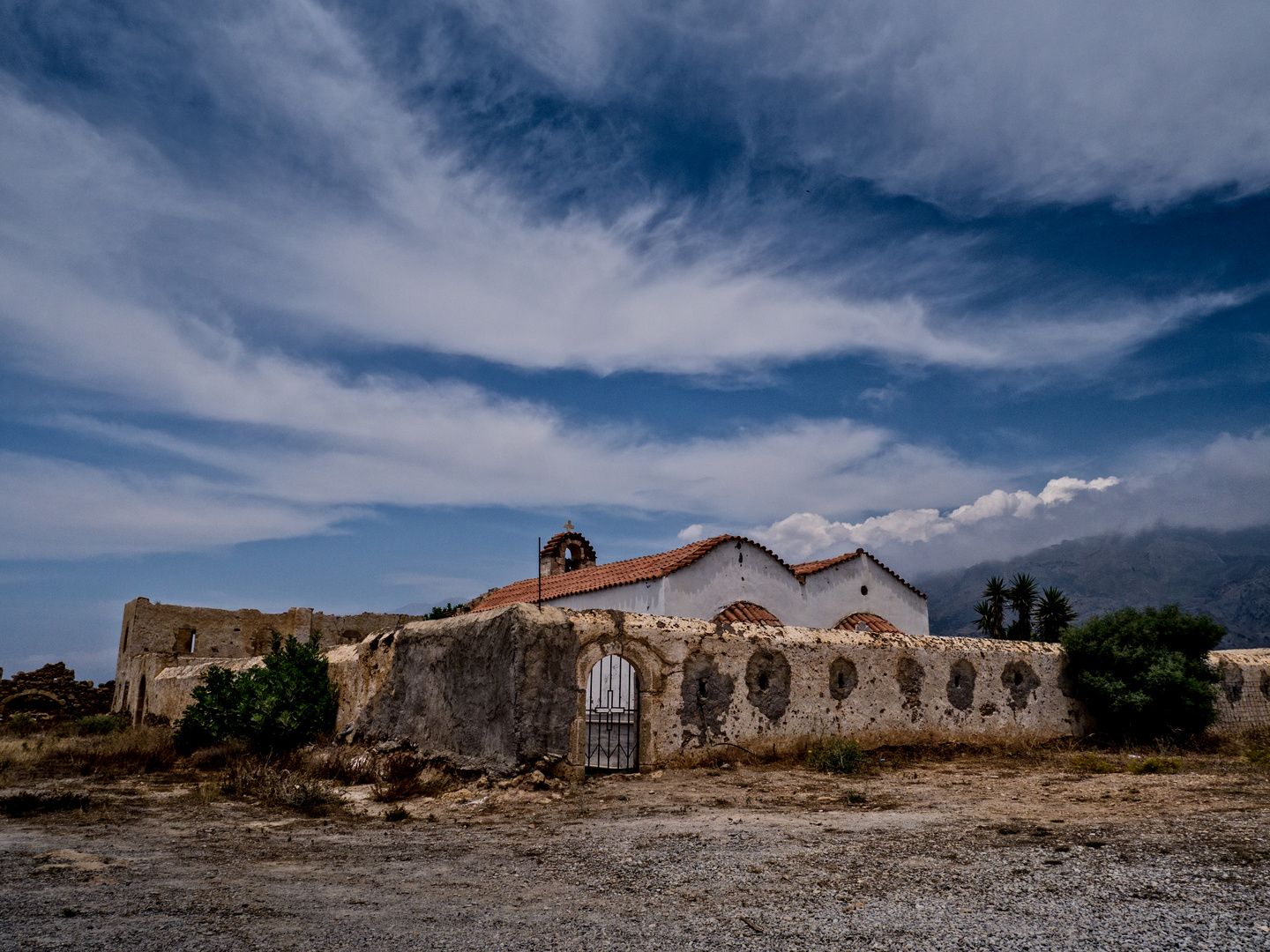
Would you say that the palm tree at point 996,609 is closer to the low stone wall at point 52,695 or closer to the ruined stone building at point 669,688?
the ruined stone building at point 669,688

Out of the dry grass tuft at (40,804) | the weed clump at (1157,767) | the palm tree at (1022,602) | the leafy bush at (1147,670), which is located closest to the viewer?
the dry grass tuft at (40,804)

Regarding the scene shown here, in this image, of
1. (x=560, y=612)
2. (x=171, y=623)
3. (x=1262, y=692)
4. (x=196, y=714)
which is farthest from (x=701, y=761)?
(x=171, y=623)

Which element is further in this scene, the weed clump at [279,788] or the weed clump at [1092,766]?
A: the weed clump at [1092,766]

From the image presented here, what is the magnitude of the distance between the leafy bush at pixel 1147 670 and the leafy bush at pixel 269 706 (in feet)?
43.8

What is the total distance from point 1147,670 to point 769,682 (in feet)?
24.3

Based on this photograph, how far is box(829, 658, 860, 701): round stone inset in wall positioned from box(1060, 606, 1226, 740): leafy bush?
→ 17.1ft

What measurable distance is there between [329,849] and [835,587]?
1928 centimetres

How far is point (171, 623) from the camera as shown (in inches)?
1061

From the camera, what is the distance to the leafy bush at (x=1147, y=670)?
13.2 m

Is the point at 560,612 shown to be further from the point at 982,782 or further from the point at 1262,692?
the point at 1262,692

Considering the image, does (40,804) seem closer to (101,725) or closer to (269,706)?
(269,706)

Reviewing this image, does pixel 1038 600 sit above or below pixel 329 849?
above

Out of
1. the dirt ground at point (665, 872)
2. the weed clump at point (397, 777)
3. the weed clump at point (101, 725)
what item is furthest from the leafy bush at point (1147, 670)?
the weed clump at point (101, 725)

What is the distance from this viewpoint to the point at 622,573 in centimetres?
2225
